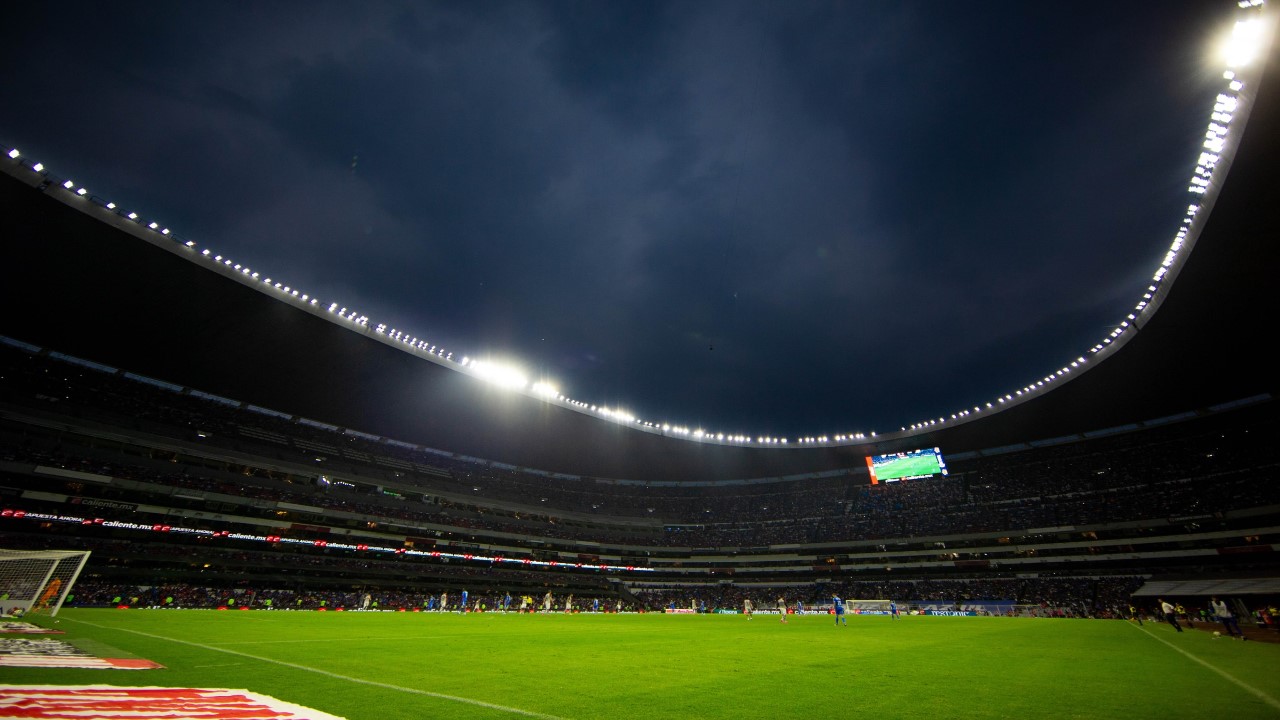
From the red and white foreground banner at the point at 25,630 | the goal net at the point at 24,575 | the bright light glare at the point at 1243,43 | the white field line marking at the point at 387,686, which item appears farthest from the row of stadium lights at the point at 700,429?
the white field line marking at the point at 387,686

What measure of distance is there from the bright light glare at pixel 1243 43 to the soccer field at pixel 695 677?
16567 mm

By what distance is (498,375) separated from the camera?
42.9 m

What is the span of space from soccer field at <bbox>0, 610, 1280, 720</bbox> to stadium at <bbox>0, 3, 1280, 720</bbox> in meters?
0.11

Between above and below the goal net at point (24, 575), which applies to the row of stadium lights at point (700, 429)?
above

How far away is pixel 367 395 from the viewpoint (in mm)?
44781

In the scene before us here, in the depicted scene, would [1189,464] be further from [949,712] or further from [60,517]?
[60,517]

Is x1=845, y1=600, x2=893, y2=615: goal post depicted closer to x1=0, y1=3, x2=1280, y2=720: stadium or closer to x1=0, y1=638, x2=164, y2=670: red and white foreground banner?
x1=0, y1=3, x2=1280, y2=720: stadium

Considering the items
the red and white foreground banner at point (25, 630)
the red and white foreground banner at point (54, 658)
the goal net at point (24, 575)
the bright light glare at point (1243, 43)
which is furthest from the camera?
the goal net at point (24, 575)

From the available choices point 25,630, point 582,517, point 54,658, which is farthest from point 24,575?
point 582,517

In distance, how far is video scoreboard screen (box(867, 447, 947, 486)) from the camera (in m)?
54.4

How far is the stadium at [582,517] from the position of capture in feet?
27.5

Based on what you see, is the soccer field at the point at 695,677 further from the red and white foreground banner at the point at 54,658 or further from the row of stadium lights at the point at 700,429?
the row of stadium lights at the point at 700,429

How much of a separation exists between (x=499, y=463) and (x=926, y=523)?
171 feet

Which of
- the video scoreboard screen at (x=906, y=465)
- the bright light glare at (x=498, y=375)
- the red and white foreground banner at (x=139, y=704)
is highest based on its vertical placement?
the bright light glare at (x=498, y=375)
